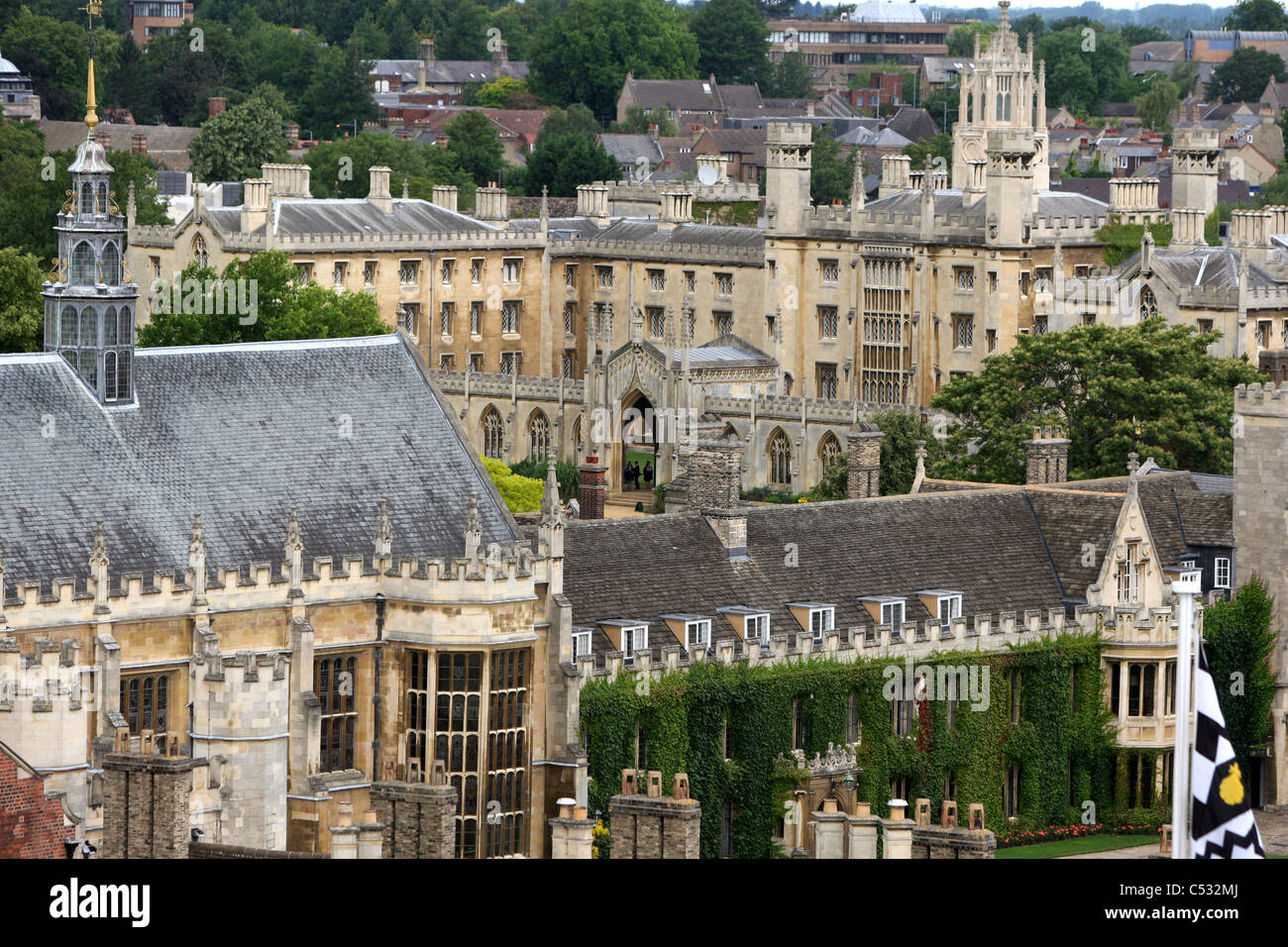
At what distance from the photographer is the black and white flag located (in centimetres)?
2888

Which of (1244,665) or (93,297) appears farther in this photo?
(1244,665)

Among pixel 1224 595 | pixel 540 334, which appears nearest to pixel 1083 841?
pixel 1224 595

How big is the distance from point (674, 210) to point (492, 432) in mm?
20251

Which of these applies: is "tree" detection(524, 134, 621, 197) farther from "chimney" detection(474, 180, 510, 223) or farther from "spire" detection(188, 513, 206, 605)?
"spire" detection(188, 513, 206, 605)

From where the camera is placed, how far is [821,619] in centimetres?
6662

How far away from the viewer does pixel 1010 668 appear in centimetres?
6806

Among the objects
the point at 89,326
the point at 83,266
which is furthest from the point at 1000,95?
the point at 89,326

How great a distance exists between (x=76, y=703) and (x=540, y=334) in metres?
91.0

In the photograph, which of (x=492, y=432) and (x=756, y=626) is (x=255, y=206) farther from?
(x=756, y=626)

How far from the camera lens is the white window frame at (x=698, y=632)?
211ft

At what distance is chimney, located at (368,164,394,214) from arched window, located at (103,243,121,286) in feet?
250

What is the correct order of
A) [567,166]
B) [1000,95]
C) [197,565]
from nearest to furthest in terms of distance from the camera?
1. [197,565]
2. [1000,95]
3. [567,166]

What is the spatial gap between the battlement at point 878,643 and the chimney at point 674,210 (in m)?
74.2

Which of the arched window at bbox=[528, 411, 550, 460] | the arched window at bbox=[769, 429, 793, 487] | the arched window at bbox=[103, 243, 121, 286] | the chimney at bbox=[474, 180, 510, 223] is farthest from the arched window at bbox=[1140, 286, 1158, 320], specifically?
the arched window at bbox=[103, 243, 121, 286]
